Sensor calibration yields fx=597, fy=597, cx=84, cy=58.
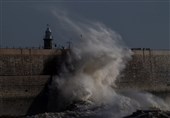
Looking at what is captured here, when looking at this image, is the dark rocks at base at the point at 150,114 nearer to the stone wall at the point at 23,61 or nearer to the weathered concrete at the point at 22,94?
the weathered concrete at the point at 22,94

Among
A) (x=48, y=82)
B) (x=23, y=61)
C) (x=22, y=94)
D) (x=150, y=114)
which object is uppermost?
(x=23, y=61)

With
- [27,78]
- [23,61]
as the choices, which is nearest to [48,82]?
[27,78]

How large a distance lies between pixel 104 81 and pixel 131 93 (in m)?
2.35

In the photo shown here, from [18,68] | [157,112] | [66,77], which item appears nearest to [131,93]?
[66,77]

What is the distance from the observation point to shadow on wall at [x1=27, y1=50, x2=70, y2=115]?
30.5 metres

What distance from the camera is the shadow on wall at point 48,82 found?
30481 mm

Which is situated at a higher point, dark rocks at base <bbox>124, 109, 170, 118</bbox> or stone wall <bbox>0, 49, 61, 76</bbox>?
stone wall <bbox>0, 49, 61, 76</bbox>

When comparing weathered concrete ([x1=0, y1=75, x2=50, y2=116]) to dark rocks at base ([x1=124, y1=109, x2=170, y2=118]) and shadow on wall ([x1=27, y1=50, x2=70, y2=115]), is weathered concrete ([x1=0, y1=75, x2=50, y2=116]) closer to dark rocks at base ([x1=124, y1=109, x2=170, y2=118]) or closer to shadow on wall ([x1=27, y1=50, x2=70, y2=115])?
shadow on wall ([x1=27, y1=50, x2=70, y2=115])

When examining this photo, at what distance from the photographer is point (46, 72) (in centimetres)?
3259

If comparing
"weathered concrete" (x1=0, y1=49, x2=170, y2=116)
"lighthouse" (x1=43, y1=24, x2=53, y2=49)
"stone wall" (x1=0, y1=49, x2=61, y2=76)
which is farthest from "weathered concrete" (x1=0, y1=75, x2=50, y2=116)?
"lighthouse" (x1=43, y1=24, x2=53, y2=49)

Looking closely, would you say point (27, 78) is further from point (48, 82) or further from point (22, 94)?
point (48, 82)

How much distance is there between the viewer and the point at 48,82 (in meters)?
31.5

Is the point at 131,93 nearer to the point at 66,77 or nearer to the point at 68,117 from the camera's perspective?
the point at 66,77

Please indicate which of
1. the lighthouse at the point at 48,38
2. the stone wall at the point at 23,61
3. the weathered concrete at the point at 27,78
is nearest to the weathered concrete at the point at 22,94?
the weathered concrete at the point at 27,78
